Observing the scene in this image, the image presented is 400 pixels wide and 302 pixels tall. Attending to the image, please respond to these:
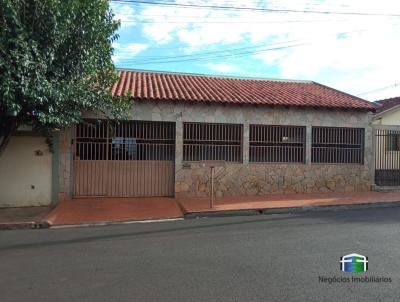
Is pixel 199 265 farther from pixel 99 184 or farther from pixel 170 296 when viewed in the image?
pixel 99 184

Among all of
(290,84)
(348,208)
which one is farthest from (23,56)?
(290,84)

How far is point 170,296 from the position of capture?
209 inches

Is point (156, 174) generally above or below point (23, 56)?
below

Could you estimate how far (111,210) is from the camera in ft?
43.0

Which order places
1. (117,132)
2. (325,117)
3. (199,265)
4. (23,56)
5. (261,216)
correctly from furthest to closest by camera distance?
1. (325,117)
2. (117,132)
3. (261,216)
4. (23,56)
5. (199,265)

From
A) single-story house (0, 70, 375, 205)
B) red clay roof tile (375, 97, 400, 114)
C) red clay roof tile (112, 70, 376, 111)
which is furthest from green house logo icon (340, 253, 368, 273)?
red clay roof tile (375, 97, 400, 114)

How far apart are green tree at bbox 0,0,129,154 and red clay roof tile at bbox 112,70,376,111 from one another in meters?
2.03

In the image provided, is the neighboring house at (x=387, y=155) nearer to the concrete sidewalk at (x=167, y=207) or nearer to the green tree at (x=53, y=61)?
the concrete sidewalk at (x=167, y=207)

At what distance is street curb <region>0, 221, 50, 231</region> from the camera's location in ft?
36.2

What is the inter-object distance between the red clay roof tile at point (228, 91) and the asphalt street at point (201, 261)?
234 inches

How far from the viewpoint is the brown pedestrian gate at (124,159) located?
15219 mm

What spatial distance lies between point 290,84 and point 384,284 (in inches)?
630

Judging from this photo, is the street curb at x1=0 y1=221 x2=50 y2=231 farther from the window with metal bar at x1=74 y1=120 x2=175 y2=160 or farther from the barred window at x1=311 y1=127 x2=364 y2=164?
the barred window at x1=311 y1=127 x2=364 y2=164

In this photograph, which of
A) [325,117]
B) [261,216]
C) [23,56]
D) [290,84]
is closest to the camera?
[23,56]
